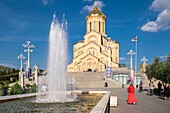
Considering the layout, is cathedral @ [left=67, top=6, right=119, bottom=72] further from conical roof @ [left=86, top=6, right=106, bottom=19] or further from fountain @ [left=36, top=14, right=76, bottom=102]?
fountain @ [left=36, top=14, right=76, bottom=102]

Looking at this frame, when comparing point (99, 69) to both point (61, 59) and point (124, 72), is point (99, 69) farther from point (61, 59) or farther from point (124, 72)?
point (61, 59)

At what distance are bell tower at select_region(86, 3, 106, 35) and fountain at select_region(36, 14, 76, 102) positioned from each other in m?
58.5

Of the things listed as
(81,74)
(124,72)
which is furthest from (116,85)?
(124,72)

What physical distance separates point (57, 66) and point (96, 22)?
60.5 meters

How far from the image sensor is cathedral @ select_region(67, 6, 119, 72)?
2717 inches

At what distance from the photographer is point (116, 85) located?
4497 centimetres

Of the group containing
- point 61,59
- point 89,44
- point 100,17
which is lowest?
point 61,59

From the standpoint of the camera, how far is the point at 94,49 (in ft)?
241

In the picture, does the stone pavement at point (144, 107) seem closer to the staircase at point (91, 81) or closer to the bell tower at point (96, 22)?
the staircase at point (91, 81)

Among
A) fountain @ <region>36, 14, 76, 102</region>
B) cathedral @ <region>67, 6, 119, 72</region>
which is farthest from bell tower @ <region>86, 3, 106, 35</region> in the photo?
fountain @ <region>36, 14, 76, 102</region>

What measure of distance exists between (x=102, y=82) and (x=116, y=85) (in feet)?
7.88

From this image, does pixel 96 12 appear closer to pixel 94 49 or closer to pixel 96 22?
pixel 96 22

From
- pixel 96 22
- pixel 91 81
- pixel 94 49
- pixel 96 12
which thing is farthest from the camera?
pixel 96 12

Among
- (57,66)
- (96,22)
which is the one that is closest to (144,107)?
(57,66)
